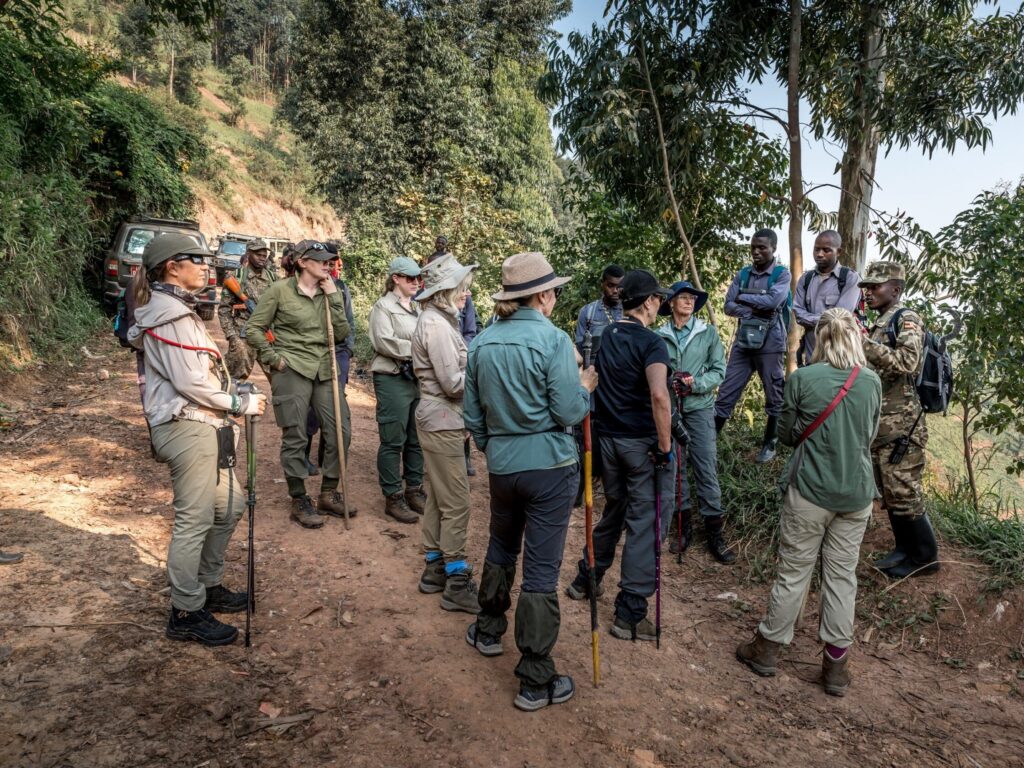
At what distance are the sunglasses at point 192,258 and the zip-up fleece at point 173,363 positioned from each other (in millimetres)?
200

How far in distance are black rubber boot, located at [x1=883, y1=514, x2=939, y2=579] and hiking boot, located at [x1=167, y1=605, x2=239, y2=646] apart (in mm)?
4376

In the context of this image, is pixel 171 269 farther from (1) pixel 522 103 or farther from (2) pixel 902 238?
(1) pixel 522 103

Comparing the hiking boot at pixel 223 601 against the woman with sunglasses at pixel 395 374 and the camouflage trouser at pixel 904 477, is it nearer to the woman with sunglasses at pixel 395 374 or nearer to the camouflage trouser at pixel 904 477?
the woman with sunglasses at pixel 395 374

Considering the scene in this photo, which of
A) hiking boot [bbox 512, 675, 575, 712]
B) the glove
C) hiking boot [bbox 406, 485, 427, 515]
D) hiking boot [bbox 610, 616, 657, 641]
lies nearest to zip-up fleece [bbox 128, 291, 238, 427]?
hiking boot [bbox 512, 675, 575, 712]

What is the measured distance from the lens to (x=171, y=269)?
3.29 metres

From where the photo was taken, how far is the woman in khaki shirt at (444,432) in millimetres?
4117

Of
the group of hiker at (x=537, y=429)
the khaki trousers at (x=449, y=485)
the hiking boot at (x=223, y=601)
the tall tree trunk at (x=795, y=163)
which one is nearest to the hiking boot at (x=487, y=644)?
the group of hiker at (x=537, y=429)

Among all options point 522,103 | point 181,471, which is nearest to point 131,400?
point 181,471

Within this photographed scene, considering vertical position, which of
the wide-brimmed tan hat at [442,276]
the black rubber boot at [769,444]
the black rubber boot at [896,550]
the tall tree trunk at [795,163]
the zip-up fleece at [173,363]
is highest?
the tall tree trunk at [795,163]

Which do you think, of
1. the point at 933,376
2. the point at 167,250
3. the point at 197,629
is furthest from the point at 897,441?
the point at 167,250

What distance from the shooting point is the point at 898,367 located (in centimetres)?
411

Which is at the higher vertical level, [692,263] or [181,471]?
[692,263]

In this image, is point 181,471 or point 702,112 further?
point 702,112

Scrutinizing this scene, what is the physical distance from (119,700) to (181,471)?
1055 mm
